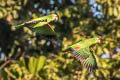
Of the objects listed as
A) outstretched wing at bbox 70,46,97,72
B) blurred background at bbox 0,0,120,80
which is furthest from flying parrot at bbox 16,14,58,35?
blurred background at bbox 0,0,120,80

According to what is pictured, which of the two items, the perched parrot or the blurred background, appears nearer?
the perched parrot

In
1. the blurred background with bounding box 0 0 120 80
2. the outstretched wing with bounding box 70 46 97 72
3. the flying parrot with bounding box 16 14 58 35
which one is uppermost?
the flying parrot with bounding box 16 14 58 35

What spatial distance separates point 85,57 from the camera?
1.65m

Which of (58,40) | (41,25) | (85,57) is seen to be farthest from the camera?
(58,40)

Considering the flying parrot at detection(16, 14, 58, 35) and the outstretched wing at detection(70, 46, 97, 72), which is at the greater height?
the flying parrot at detection(16, 14, 58, 35)

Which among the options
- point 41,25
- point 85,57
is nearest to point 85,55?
point 85,57

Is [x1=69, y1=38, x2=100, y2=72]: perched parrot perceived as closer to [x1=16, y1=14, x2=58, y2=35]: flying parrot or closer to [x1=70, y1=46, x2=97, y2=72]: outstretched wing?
[x1=70, y1=46, x2=97, y2=72]: outstretched wing

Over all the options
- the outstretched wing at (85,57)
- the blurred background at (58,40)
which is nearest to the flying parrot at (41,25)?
the outstretched wing at (85,57)

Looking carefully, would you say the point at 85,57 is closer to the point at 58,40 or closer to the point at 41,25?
the point at 41,25

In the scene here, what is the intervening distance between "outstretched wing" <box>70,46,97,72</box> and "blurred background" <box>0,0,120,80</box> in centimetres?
207

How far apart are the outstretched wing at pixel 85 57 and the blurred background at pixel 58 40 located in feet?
6.79

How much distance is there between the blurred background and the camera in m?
3.84

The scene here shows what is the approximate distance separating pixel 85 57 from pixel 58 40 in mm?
2833

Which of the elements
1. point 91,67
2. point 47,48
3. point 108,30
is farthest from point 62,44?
point 91,67
